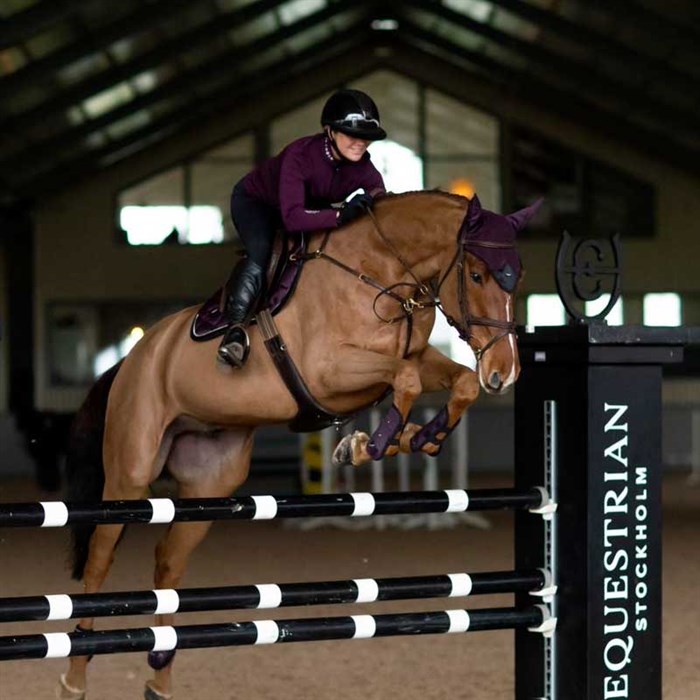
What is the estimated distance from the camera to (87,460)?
488 cm

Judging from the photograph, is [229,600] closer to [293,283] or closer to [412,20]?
[293,283]

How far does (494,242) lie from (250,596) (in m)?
1.13

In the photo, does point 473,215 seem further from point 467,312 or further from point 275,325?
point 275,325

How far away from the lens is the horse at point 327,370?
12.7ft

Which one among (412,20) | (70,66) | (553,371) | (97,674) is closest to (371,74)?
(412,20)

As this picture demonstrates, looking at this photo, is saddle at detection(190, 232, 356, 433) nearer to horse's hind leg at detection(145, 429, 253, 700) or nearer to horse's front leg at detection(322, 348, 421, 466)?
horse's front leg at detection(322, 348, 421, 466)


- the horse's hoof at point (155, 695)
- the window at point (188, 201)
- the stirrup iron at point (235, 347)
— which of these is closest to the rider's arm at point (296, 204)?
the stirrup iron at point (235, 347)

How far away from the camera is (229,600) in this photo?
11.8 ft

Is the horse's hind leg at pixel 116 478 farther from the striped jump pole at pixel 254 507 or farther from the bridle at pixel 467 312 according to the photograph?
the bridle at pixel 467 312

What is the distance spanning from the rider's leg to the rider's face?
35cm

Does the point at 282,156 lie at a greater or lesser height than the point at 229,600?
greater

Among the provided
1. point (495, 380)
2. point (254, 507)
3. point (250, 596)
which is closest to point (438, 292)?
point (495, 380)

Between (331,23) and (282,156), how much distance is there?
14.8 metres

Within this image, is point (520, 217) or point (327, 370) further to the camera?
point (327, 370)
